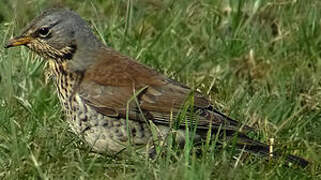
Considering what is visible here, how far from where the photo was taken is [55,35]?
235 inches

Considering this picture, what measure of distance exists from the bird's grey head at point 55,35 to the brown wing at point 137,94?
228 millimetres

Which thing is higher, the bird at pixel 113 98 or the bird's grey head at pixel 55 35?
the bird's grey head at pixel 55 35

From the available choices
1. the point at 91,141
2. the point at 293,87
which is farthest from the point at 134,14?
the point at 91,141

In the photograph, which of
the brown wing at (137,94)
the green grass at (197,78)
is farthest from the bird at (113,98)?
the green grass at (197,78)

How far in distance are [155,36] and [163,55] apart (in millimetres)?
361

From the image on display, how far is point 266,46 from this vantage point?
7.49m

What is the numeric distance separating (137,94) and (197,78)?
1509 mm

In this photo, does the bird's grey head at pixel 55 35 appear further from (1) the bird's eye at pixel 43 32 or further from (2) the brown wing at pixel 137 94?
(2) the brown wing at pixel 137 94

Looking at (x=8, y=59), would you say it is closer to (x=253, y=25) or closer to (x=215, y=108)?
(x=215, y=108)

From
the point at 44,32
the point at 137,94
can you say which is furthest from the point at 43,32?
the point at 137,94

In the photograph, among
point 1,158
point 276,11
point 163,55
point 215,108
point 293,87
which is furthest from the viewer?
point 276,11

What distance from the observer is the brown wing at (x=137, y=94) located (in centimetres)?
570

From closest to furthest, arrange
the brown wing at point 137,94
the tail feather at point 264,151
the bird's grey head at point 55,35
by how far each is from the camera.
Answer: the tail feather at point 264,151, the brown wing at point 137,94, the bird's grey head at point 55,35

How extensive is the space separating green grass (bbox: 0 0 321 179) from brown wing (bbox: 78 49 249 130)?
0.28 meters
